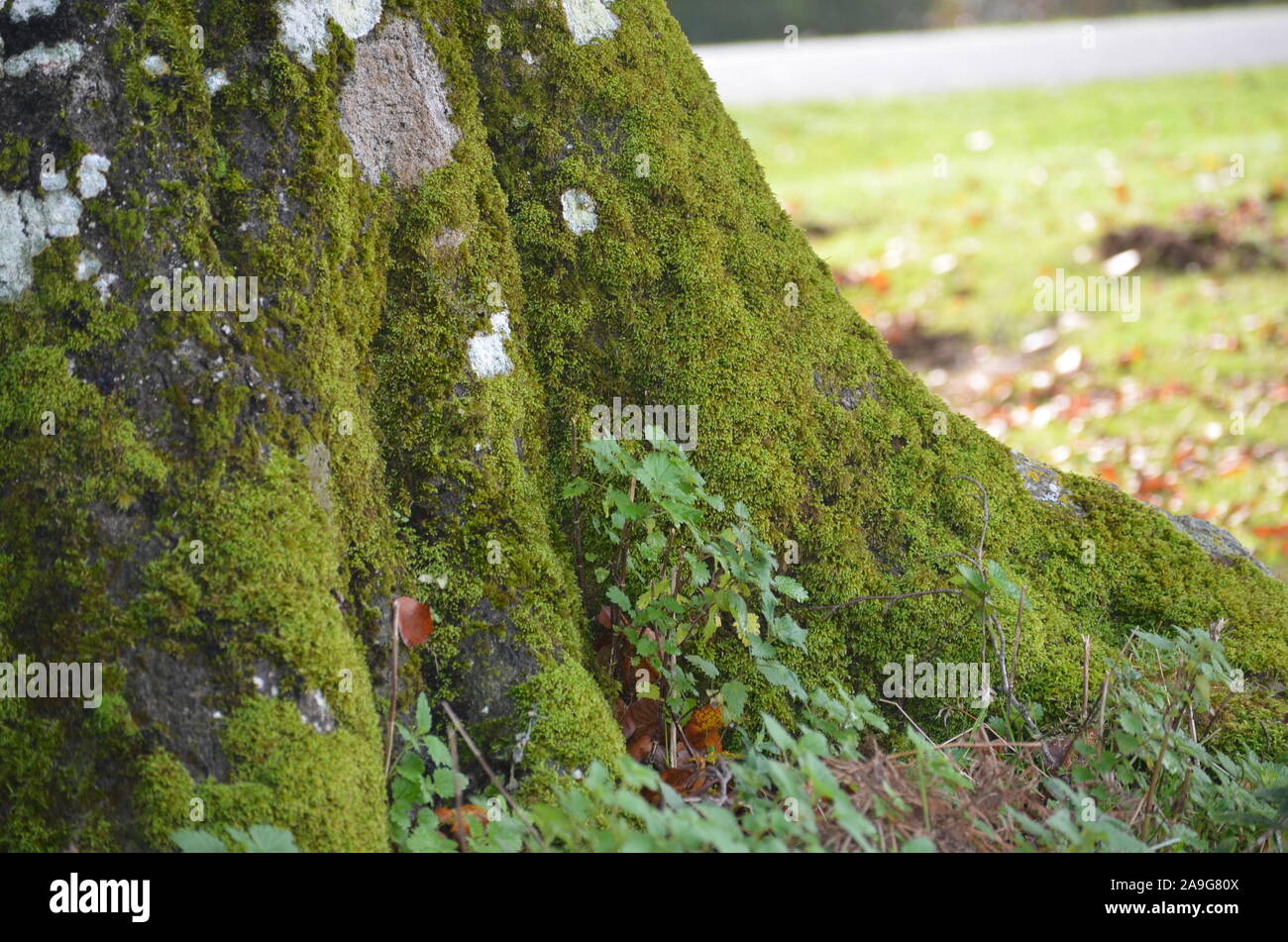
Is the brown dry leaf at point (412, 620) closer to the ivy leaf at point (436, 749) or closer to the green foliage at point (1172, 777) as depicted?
the ivy leaf at point (436, 749)

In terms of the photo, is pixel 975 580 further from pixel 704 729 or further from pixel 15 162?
pixel 15 162

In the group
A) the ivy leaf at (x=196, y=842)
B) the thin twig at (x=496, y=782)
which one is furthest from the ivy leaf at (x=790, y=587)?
the ivy leaf at (x=196, y=842)

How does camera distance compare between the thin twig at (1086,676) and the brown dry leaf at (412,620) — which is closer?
the brown dry leaf at (412,620)

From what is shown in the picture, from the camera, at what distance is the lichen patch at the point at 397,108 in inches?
96.7

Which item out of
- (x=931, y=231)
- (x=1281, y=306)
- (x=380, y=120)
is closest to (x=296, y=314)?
(x=380, y=120)

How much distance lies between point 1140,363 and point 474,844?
6.68m

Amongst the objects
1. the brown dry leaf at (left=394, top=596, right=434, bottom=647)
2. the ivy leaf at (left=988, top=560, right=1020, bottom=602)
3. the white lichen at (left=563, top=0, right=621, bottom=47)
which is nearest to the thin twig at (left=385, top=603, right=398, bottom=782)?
the brown dry leaf at (left=394, top=596, right=434, bottom=647)

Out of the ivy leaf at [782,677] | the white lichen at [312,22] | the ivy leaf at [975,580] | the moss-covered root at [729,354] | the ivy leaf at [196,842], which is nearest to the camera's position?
the ivy leaf at [196,842]

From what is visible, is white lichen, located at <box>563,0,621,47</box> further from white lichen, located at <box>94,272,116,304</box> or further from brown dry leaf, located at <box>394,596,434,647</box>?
brown dry leaf, located at <box>394,596,434,647</box>

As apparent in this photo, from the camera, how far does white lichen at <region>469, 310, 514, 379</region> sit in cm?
254

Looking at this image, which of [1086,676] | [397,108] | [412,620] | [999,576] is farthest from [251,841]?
[1086,676]

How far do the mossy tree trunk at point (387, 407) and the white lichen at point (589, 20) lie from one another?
0.01 meters

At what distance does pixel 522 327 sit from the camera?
8.85 feet

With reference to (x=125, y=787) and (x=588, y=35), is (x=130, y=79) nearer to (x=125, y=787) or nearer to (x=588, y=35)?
(x=588, y=35)
